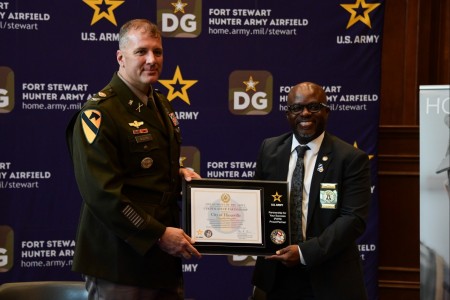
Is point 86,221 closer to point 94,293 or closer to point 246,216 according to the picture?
point 94,293

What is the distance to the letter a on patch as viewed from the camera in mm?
2639

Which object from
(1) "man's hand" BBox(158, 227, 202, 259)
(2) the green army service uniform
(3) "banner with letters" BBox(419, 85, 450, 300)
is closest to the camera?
(3) "banner with letters" BBox(419, 85, 450, 300)

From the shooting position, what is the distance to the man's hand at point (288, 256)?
9.71 ft

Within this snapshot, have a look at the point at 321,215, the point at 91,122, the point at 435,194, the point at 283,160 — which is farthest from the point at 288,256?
the point at 91,122

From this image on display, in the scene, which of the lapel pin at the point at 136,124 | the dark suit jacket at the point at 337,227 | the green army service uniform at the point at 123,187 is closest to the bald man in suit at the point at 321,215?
the dark suit jacket at the point at 337,227

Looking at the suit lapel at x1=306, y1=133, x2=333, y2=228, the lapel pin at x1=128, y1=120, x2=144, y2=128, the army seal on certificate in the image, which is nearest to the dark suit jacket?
the suit lapel at x1=306, y1=133, x2=333, y2=228

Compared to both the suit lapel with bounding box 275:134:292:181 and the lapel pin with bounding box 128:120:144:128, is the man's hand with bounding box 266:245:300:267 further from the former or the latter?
the lapel pin with bounding box 128:120:144:128

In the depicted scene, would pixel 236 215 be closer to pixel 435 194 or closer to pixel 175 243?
pixel 175 243

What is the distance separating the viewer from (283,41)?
189 inches

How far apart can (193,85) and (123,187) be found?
214 centimetres

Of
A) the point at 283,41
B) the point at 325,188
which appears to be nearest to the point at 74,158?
the point at 325,188

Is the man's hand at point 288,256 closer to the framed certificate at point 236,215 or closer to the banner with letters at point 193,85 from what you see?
the framed certificate at point 236,215

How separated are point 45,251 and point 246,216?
84.7 inches

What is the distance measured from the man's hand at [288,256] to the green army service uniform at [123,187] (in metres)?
0.49
